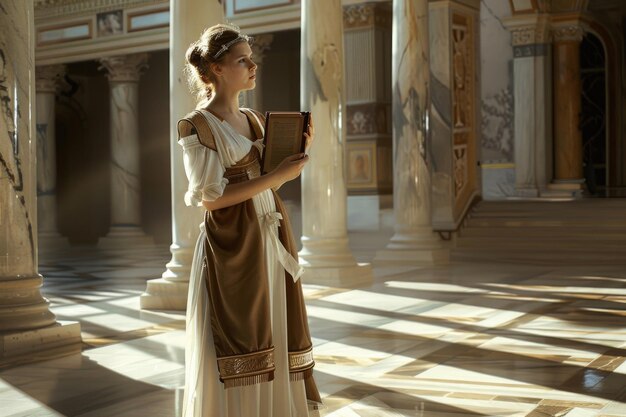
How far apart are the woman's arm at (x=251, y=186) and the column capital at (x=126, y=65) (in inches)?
640

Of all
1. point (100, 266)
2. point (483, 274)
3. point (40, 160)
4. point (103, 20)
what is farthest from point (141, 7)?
point (483, 274)

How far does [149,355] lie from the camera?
6.52 metres

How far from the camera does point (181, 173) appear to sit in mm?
8867

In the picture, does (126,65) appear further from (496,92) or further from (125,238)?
(496,92)

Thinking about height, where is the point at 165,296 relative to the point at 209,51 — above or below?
below

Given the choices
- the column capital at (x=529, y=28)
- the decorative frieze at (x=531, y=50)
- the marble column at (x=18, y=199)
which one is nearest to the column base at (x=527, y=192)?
the decorative frieze at (x=531, y=50)

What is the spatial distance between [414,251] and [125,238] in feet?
26.8

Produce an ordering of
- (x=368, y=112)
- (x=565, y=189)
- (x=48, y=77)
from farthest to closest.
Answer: (x=48, y=77)
(x=565, y=189)
(x=368, y=112)

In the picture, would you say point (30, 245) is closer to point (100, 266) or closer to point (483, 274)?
point (483, 274)

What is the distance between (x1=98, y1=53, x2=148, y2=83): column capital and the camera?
19.3m

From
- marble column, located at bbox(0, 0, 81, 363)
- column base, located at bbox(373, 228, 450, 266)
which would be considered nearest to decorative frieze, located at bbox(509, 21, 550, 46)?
column base, located at bbox(373, 228, 450, 266)

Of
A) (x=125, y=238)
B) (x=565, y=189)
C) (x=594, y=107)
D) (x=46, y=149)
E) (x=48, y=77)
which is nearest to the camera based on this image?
(x=565, y=189)

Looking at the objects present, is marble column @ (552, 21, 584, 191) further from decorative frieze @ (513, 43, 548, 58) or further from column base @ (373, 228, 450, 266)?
column base @ (373, 228, 450, 266)

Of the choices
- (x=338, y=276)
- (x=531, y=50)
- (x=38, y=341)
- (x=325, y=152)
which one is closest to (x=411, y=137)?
(x=325, y=152)
